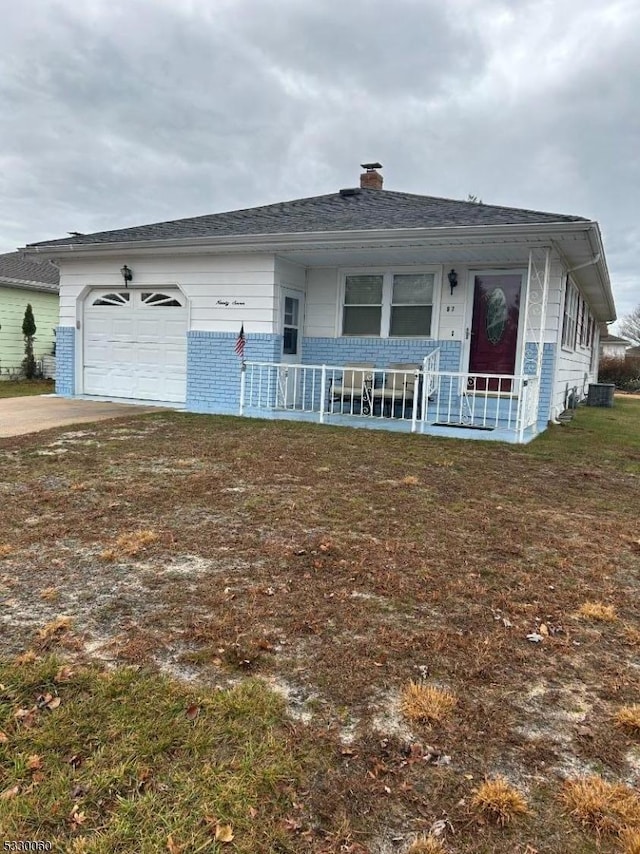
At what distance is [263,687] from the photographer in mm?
2162

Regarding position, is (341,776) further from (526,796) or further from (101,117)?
(101,117)

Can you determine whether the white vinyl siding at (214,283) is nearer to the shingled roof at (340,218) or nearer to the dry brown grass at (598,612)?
the shingled roof at (340,218)

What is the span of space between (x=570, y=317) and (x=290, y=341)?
5557 mm

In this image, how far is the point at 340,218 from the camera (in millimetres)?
9867

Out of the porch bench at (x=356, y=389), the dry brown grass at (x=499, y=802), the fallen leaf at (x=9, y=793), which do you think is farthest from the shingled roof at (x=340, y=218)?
the fallen leaf at (x=9, y=793)

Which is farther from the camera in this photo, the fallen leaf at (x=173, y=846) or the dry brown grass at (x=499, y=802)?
the dry brown grass at (x=499, y=802)


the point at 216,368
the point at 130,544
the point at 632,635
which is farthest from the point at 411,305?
the point at 632,635

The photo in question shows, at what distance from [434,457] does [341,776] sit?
16.8ft

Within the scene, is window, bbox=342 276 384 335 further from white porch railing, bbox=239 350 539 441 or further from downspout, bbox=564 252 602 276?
downspout, bbox=564 252 602 276

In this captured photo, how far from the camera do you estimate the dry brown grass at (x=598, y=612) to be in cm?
278

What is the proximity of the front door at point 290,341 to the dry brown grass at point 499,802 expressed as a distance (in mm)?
8515

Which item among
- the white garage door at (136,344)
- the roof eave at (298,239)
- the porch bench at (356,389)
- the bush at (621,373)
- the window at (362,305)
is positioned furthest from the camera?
the bush at (621,373)

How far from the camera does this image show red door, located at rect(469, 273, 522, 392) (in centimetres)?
959

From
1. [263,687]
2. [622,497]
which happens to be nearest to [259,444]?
[622,497]
